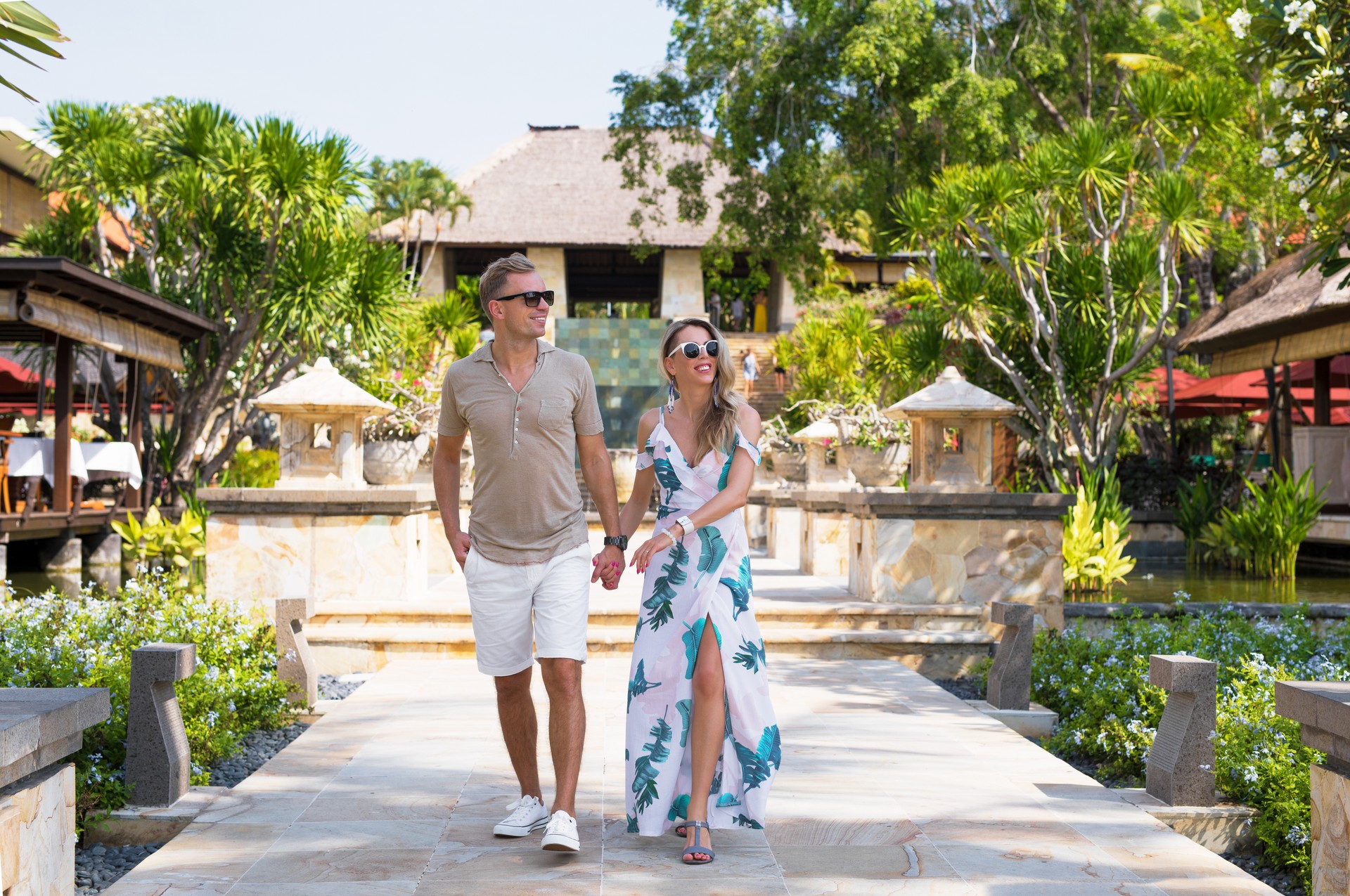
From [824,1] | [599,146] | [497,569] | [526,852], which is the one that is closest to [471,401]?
[497,569]

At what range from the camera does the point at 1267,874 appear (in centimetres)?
416

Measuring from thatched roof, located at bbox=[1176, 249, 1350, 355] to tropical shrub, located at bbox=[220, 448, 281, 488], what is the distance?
39.8 feet

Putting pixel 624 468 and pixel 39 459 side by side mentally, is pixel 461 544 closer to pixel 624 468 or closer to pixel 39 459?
pixel 39 459

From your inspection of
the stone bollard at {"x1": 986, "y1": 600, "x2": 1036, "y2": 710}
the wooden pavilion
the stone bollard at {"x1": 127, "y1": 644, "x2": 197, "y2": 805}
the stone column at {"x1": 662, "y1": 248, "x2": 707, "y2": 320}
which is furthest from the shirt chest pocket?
the stone column at {"x1": 662, "y1": 248, "x2": 707, "y2": 320}

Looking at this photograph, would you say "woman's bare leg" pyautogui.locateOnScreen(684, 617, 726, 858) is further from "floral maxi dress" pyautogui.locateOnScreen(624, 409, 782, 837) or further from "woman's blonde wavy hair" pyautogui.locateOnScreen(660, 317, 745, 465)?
"woman's blonde wavy hair" pyautogui.locateOnScreen(660, 317, 745, 465)

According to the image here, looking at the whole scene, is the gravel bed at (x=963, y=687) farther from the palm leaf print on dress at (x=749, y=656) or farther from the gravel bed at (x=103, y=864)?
the gravel bed at (x=103, y=864)

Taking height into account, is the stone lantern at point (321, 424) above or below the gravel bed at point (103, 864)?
above

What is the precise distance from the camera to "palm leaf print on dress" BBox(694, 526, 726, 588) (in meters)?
3.53

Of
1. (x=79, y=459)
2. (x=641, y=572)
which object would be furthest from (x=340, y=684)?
(x=79, y=459)

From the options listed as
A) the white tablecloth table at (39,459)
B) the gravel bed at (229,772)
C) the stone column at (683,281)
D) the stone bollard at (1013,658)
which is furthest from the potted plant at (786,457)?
the stone column at (683,281)

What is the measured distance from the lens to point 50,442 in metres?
13.8

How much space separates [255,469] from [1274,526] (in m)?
12.6

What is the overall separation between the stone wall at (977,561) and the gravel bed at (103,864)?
5123 mm

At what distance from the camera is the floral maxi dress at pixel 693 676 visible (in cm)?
352
